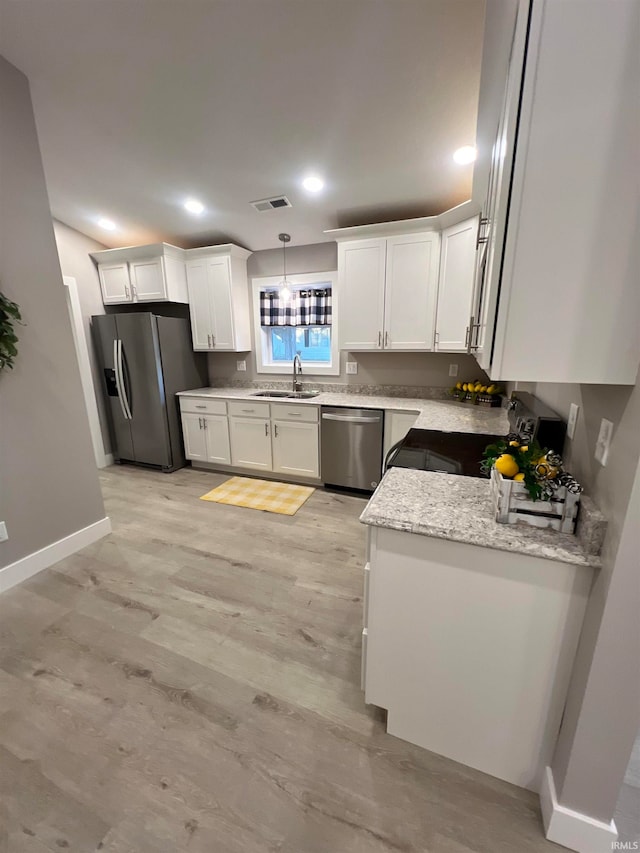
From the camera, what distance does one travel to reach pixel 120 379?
12.3ft

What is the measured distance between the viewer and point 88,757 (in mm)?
1214

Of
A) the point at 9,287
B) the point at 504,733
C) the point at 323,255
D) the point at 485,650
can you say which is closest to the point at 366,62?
the point at 323,255

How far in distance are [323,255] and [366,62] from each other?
1.90 metres

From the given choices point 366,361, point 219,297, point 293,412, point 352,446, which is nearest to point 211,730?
point 352,446

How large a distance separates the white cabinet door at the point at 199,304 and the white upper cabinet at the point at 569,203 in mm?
3477

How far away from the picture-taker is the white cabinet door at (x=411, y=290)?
2855 mm

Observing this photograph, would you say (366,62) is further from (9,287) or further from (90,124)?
(9,287)

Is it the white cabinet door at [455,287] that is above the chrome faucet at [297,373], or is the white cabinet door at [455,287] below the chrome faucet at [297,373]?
above

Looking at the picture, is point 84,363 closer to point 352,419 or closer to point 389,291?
point 352,419

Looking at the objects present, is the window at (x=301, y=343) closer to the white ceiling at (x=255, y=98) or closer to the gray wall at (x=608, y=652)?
the white ceiling at (x=255, y=98)

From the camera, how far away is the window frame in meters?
3.67

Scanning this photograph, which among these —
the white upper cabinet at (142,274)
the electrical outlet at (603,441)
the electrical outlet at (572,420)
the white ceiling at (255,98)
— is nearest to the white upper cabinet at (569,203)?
the electrical outlet at (603,441)

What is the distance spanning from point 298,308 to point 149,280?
1703 millimetres

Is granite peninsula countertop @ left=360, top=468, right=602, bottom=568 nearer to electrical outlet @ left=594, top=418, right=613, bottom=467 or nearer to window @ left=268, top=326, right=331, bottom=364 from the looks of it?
electrical outlet @ left=594, top=418, right=613, bottom=467
